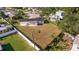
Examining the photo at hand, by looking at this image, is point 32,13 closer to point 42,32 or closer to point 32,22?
point 32,22

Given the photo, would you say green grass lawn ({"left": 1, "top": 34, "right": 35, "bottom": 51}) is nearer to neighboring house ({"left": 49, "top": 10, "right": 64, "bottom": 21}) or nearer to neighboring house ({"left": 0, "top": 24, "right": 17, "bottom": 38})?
neighboring house ({"left": 0, "top": 24, "right": 17, "bottom": 38})

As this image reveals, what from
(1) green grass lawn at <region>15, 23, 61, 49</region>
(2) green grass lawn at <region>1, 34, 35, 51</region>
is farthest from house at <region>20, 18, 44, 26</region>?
(2) green grass lawn at <region>1, 34, 35, 51</region>

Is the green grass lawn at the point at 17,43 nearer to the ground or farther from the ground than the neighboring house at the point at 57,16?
nearer to the ground

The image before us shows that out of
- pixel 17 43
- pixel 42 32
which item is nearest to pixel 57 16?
A: pixel 42 32

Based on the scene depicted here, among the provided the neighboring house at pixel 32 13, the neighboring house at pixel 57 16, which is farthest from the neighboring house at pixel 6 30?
the neighboring house at pixel 57 16

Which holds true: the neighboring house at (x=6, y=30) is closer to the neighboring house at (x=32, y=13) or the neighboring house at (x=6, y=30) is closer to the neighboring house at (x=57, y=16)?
the neighboring house at (x=32, y=13)
